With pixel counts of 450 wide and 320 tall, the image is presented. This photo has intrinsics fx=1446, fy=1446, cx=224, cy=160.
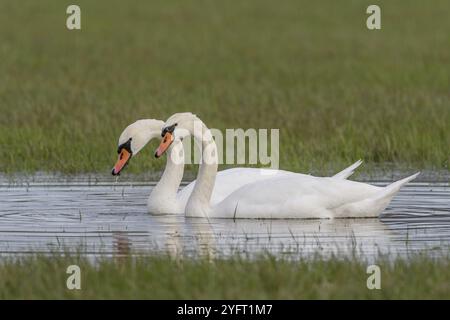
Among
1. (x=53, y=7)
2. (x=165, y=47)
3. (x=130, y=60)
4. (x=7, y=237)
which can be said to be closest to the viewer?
(x=7, y=237)

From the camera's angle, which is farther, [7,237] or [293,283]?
[7,237]

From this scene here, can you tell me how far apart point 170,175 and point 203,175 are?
0.62 m

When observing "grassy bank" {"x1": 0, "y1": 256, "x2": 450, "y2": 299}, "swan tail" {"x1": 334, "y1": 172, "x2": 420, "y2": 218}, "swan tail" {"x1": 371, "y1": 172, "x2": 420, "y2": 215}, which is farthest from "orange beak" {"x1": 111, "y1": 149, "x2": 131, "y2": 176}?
"grassy bank" {"x1": 0, "y1": 256, "x2": 450, "y2": 299}

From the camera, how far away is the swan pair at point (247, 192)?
11938 millimetres

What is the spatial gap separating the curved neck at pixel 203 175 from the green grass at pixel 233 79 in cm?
262

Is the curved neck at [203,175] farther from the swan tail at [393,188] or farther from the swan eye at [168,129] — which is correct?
the swan tail at [393,188]

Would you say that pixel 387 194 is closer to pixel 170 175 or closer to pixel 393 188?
pixel 393 188

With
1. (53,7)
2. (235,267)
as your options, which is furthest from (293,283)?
(53,7)

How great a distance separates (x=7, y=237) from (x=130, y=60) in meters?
16.8

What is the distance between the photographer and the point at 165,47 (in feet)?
97.8

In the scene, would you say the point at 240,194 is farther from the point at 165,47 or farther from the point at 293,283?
the point at 165,47

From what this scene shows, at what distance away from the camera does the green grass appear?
52.4 ft

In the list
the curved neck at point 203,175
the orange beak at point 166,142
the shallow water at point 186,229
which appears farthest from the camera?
the curved neck at point 203,175

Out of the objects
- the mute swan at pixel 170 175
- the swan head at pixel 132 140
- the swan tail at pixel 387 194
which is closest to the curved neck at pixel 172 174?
the mute swan at pixel 170 175
